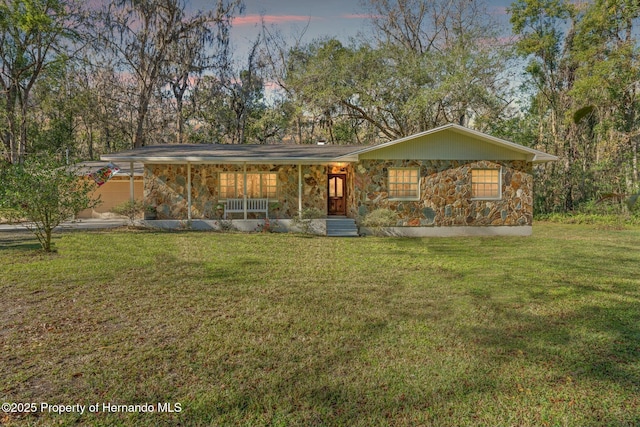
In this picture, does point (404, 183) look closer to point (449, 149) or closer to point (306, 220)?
point (449, 149)

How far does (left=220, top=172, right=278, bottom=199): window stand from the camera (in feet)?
46.2

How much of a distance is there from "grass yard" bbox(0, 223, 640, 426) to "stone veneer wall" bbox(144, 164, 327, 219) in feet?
18.6

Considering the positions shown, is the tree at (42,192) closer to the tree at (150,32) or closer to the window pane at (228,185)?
the window pane at (228,185)

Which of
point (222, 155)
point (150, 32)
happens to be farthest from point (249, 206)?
point (150, 32)

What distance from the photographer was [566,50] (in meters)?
20.1

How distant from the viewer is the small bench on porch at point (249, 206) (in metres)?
13.8

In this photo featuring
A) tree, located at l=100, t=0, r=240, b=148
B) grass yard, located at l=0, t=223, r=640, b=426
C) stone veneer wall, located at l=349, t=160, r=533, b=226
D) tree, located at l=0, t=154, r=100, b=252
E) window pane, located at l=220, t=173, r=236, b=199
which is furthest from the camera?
tree, located at l=100, t=0, r=240, b=148

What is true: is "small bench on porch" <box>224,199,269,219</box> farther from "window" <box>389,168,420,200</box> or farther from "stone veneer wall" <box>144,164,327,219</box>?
"window" <box>389,168,420,200</box>

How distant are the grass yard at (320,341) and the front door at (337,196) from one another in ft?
23.7

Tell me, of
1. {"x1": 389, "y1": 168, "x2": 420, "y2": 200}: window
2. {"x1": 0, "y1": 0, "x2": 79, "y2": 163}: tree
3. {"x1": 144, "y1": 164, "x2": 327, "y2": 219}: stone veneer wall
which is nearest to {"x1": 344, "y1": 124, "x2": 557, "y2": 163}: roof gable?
{"x1": 389, "y1": 168, "x2": 420, "y2": 200}: window

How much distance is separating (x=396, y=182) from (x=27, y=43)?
20.1 meters

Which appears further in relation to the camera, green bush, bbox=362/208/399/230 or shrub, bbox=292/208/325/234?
shrub, bbox=292/208/325/234

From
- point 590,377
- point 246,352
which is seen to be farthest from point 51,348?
point 590,377

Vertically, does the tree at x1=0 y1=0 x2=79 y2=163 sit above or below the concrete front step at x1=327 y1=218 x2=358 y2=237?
above
